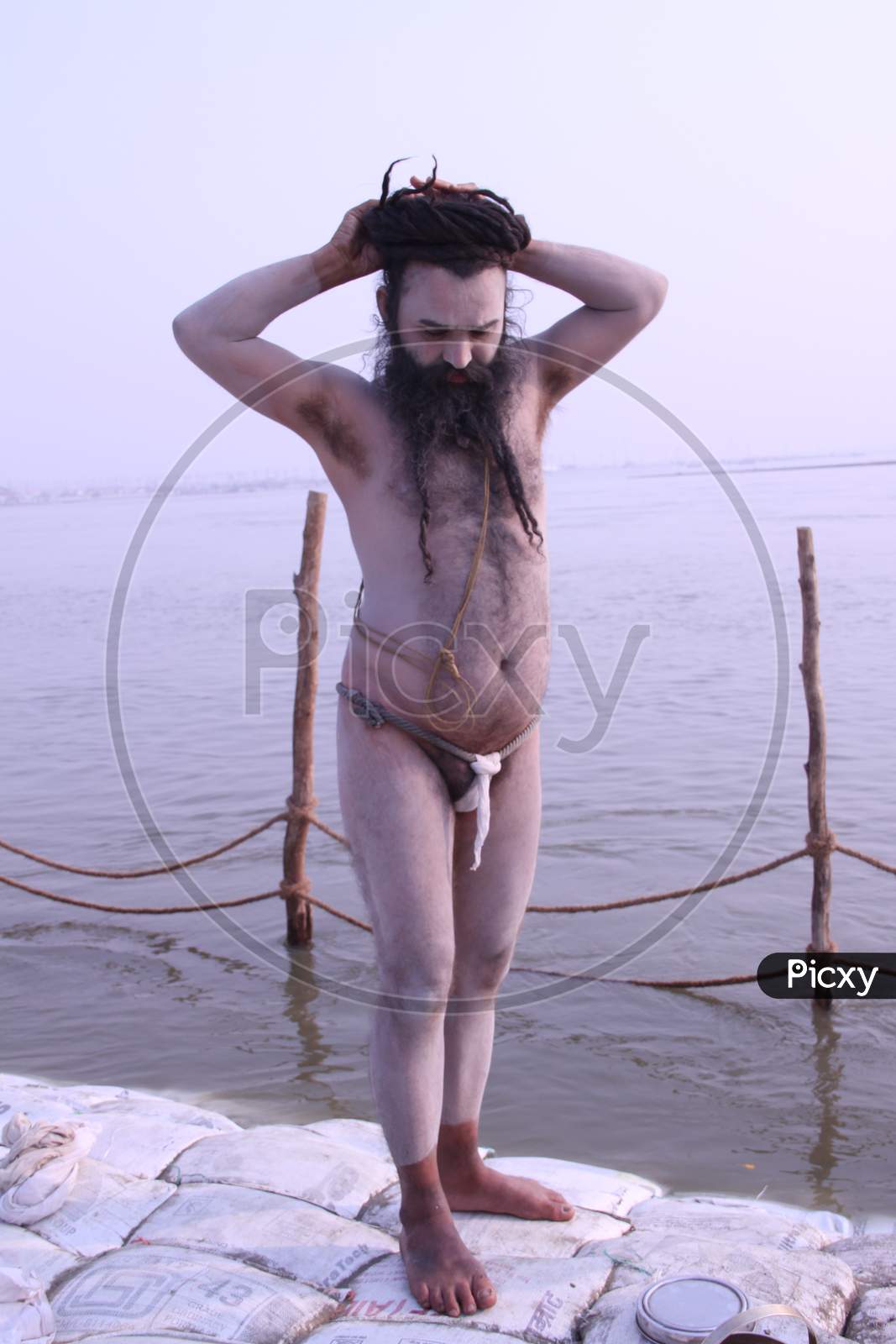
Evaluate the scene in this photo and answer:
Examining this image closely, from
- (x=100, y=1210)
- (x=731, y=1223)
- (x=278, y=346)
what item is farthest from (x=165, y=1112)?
(x=278, y=346)

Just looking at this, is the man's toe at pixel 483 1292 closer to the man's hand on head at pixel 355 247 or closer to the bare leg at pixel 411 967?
the bare leg at pixel 411 967

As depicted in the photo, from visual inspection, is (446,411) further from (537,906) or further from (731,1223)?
(537,906)

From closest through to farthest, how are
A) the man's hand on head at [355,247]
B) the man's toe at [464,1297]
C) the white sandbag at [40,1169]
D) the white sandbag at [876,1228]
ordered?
1. the man's toe at [464,1297]
2. the man's hand on head at [355,247]
3. the white sandbag at [876,1228]
4. the white sandbag at [40,1169]

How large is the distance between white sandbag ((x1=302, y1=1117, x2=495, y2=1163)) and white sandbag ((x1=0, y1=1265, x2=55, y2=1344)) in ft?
3.35

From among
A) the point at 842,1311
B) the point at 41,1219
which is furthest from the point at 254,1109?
the point at 842,1311

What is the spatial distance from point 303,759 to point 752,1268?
4.36 meters

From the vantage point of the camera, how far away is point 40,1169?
2.94 meters

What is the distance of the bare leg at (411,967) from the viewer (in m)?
2.43

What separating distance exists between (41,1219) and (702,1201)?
1.61 m

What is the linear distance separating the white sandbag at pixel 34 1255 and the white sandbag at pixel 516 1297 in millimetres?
645

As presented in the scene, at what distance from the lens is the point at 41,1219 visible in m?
2.87

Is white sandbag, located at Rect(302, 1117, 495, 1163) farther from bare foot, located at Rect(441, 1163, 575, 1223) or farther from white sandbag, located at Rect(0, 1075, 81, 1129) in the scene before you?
white sandbag, located at Rect(0, 1075, 81, 1129)

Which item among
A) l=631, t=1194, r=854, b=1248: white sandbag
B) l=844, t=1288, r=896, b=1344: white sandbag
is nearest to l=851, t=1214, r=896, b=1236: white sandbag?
l=631, t=1194, r=854, b=1248: white sandbag

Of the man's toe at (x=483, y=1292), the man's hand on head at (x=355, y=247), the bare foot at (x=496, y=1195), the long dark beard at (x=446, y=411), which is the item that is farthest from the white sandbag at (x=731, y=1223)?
the man's hand on head at (x=355, y=247)
